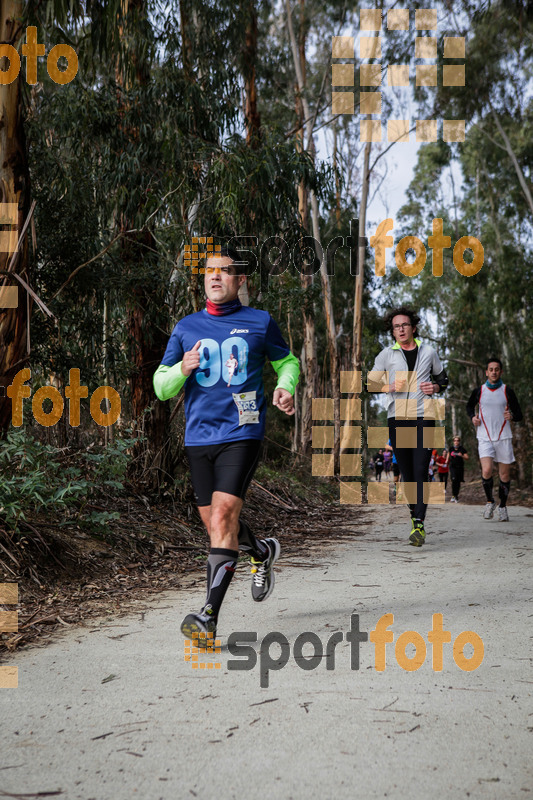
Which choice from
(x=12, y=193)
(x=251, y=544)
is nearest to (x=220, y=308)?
(x=251, y=544)

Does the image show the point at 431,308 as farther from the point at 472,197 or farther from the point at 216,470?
the point at 216,470

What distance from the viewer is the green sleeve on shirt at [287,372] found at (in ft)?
13.3

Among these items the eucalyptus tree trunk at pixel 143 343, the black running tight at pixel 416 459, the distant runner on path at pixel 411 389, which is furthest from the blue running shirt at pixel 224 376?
the eucalyptus tree trunk at pixel 143 343

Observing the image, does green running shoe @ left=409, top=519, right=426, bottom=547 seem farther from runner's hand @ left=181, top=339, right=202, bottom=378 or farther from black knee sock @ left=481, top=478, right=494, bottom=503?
runner's hand @ left=181, top=339, right=202, bottom=378

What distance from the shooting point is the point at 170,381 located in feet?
12.7

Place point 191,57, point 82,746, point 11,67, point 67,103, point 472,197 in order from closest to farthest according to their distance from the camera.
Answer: point 82,746, point 11,67, point 67,103, point 191,57, point 472,197

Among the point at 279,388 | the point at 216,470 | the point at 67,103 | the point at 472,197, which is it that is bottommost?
the point at 216,470

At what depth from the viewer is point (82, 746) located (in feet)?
8.32

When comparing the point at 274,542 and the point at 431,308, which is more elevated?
the point at 431,308

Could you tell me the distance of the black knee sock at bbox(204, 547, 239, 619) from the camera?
145 inches

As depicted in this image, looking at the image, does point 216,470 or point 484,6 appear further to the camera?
point 484,6

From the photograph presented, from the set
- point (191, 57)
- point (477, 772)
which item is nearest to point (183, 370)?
point (477, 772)

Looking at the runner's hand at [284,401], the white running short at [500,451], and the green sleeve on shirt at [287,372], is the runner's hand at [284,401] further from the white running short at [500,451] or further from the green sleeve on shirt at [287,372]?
the white running short at [500,451]

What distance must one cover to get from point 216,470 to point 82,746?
157cm
